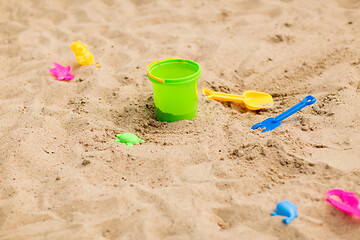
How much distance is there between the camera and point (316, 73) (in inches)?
101

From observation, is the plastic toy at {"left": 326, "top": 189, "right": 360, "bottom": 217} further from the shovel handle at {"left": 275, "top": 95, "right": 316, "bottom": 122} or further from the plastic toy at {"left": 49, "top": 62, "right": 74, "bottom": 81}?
the plastic toy at {"left": 49, "top": 62, "right": 74, "bottom": 81}

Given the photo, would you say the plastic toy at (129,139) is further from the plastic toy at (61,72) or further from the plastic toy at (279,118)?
the plastic toy at (61,72)

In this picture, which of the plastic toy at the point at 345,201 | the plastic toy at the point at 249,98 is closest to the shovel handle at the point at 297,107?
the plastic toy at the point at 249,98

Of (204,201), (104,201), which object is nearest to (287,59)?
(204,201)

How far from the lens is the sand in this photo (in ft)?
4.85

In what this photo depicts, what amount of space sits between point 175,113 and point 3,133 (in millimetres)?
970

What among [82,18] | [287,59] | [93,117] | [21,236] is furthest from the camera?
[82,18]

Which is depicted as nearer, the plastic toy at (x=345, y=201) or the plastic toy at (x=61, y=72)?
the plastic toy at (x=345, y=201)

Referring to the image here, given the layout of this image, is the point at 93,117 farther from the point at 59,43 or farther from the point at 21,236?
the point at 59,43

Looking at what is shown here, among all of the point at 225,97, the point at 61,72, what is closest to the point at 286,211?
the point at 225,97

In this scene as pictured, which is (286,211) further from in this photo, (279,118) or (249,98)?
(249,98)

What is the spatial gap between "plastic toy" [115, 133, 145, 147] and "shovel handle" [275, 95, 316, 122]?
2.59 feet

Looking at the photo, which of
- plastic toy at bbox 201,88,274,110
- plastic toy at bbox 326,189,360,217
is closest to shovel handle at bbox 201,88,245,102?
plastic toy at bbox 201,88,274,110

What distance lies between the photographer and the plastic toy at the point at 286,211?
140 centimetres
